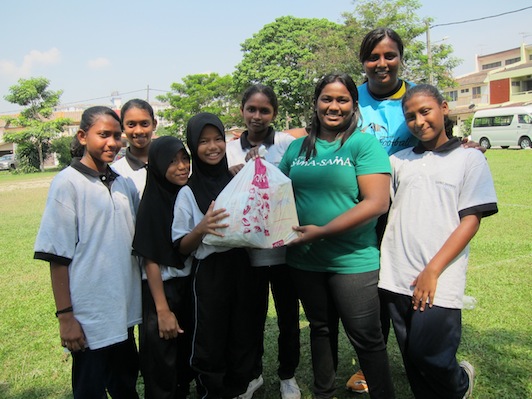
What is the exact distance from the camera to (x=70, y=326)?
2.10m

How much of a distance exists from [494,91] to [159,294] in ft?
136

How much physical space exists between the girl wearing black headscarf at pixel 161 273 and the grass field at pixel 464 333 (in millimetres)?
746

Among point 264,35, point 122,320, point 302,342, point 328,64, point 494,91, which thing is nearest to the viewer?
point 122,320

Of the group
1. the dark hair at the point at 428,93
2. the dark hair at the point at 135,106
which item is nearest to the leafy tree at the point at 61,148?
the dark hair at the point at 135,106

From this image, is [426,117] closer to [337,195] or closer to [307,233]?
[337,195]

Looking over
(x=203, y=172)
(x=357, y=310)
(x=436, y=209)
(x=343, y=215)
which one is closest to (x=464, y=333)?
(x=357, y=310)

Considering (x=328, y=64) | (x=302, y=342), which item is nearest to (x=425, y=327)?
(x=302, y=342)

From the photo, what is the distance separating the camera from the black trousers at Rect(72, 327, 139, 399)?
2.22 meters

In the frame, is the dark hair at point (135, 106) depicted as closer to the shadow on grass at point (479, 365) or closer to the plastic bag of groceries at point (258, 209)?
the plastic bag of groceries at point (258, 209)

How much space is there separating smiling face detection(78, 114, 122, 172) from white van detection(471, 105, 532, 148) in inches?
943

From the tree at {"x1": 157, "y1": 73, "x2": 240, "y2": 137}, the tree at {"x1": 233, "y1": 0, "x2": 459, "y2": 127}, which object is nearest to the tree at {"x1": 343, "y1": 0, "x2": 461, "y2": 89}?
the tree at {"x1": 233, "y1": 0, "x2": 459, "y2": 127}

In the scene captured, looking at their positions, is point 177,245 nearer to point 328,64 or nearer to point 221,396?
point 221,396

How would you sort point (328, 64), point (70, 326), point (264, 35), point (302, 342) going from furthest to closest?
point (264, 35)
point (328, 64)
point (302, 342)
point (70, 326)

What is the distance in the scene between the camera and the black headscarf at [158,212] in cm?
228
